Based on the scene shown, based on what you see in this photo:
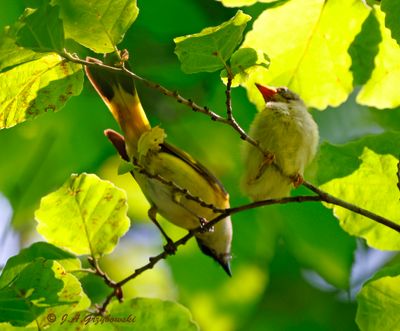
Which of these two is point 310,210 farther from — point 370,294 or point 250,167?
point 370,294

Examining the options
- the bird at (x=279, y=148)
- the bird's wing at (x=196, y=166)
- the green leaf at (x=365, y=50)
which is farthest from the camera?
the bird's wing at (x=196, y=166)

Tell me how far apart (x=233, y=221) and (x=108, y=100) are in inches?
36.2

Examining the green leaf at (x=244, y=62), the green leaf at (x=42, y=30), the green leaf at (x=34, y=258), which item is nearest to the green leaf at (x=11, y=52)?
the green leaf at (x=42, y=30)

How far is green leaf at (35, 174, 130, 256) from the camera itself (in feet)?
8.48

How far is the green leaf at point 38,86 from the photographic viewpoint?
2205mm

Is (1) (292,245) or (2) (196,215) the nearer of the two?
(2) (196,215)

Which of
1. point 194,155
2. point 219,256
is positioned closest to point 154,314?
point 219,256

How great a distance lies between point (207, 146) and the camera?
391 centimetres

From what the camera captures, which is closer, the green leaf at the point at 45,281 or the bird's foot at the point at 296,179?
the green leaf at the point at 45,281

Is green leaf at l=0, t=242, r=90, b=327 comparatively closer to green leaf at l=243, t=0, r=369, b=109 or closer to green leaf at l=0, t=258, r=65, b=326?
green leaf at l=0, t=258, r=65, b=326

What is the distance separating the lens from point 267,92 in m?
3.09

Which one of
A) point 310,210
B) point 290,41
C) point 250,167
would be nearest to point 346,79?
point 290,41

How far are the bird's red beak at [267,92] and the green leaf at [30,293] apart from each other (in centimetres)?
115

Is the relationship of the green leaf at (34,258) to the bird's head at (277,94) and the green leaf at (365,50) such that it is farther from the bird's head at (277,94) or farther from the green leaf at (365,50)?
the green leaf at (365,50)
